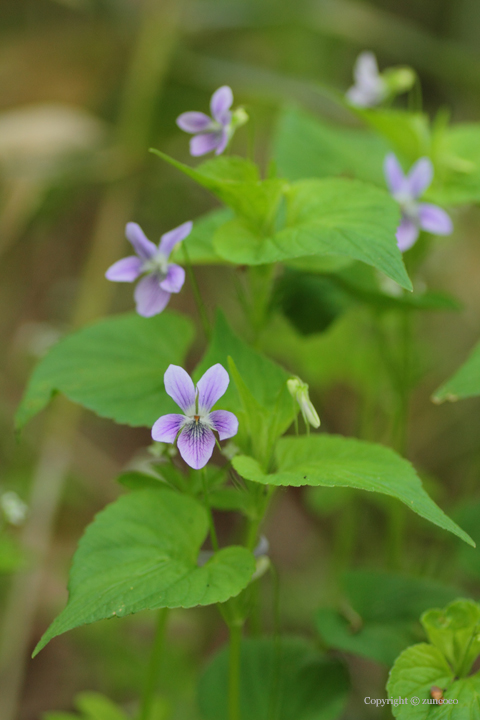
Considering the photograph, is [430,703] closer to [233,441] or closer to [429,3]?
[233,441]

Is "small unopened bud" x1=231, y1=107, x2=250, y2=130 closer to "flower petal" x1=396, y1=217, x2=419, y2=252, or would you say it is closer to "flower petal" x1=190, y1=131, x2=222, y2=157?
"flower petal" x1=190, y1=131, x2=222, y2=157

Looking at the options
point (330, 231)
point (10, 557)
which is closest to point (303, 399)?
point (330, 231)

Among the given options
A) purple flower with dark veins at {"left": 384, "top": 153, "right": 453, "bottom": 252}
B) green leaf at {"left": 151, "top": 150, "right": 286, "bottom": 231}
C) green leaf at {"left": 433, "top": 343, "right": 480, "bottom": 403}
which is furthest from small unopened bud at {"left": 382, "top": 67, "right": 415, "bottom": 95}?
green leaf at {"left": 433, "top": 343, "right": 480, "bottom": 403}

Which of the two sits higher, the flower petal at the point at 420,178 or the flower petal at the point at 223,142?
the flower petal at the point at 223,142

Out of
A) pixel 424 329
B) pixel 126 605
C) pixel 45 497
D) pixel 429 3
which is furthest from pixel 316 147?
pixel 429 3

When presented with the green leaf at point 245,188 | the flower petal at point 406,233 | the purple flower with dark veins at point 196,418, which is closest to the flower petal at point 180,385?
the purple flower with dark veins at point 196,418

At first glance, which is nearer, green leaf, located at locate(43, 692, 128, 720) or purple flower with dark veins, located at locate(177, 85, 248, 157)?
purple flower with dark veins, located at locate(177, 85, 248, 157)

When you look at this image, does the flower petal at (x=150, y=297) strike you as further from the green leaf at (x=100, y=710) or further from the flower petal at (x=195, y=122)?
the green leaf at (x=100, y=710)
